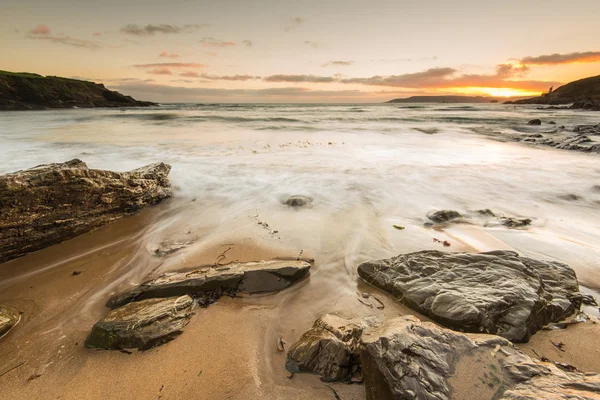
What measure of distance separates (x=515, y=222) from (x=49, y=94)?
71956mm

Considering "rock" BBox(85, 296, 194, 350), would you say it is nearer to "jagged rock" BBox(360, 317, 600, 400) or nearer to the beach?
the beach

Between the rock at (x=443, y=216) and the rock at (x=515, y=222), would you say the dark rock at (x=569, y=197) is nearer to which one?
the rock at (x=515, y=222)

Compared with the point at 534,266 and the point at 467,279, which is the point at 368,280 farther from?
the point at 534,266

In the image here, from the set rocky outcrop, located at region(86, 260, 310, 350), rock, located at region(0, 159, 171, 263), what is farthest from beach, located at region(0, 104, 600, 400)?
rock, located at region(0, 159, 171, 263)

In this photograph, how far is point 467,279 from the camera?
3.31 metres

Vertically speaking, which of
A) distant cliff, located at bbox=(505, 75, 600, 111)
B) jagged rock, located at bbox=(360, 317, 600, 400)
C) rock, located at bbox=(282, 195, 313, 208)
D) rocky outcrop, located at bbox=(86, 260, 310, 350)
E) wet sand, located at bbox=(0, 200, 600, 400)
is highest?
distant cliff, located at bbox=(505, 75, 600, 111)

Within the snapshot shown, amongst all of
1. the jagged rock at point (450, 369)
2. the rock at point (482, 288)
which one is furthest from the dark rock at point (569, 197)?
the jagged rock at point (450, 369)

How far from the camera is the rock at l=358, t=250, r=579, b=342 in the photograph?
273 cm

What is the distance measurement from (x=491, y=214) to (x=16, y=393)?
7.65 meters

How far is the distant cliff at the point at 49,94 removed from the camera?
4619 cm

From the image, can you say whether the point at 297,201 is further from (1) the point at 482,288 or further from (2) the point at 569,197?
(2) the point at 569,197

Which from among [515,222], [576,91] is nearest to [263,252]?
[515,222]

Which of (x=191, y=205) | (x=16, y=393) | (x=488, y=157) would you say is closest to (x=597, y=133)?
(x=488, y=157)

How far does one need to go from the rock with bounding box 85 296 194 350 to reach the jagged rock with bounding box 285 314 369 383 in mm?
1308
